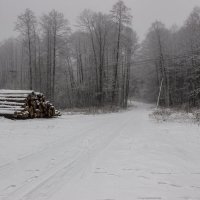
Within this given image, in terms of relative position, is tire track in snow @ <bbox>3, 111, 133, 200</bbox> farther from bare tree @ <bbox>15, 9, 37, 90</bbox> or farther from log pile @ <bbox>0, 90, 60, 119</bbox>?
bare tree @ <bbox>15, 9, 37, 90</bbox>

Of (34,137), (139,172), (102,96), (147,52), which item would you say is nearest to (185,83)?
(147,52)

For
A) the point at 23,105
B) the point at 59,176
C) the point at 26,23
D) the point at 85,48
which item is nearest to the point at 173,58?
the point at 85,48

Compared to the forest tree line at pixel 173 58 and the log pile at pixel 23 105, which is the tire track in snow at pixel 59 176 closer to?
the log pile at pixel 23 105

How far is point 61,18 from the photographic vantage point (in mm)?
42250

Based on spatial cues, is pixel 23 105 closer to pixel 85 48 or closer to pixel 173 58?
pixel 173 58

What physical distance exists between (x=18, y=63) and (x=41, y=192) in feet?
258

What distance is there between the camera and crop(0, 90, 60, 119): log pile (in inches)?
755

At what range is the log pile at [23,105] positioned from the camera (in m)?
19.2

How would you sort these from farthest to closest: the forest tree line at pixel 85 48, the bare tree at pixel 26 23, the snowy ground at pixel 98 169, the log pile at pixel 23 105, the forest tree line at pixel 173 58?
the forest tree line at pixel 173 58, the forest tree line at pixel 85 48, the bare tree at pixel 26 23, the log pile at pixel 23 105, the snowy ground at pixel 98 169

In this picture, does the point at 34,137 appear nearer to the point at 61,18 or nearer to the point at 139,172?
the point at 139,172

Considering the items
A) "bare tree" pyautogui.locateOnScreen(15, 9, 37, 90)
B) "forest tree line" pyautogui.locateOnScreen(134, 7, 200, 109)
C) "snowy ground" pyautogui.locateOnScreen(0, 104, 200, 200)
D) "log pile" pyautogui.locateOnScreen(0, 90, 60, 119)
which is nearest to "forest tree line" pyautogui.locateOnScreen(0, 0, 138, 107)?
"bare tree" pyautogui.locateOnScreen(15, 9, 37, 90)

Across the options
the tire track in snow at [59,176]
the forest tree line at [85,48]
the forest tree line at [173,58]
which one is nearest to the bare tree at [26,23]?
the forest tree line at [85,48]

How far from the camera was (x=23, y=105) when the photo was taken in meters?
19.6

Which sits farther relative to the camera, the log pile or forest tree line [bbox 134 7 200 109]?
forest tree line [bbox 134 7 200 109]
